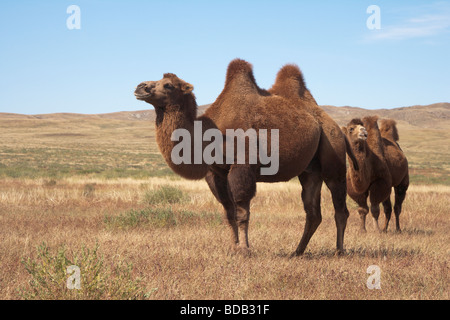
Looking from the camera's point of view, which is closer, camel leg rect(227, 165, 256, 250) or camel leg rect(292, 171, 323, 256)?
camel leg rect(227, 165, 256, 250)

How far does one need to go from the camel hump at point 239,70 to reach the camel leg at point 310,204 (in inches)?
69.8

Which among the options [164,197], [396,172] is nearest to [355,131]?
[396,172]

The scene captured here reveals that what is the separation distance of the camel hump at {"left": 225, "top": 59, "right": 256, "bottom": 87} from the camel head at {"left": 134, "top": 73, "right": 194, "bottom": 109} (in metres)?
0.86

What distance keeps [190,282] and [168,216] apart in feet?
18.7

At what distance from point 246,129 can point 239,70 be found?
42.2 inches

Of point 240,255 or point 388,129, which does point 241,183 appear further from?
point 388,129

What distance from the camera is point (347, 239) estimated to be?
9273 mm

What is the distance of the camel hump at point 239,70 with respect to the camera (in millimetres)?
7059

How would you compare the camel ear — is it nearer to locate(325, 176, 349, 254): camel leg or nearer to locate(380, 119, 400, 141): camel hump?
locate(325, 176, 349, 254): camel leg

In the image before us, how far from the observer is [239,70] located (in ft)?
23.2

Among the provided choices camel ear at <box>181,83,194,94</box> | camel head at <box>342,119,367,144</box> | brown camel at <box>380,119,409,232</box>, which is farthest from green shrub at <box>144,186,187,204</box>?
camel ear at <box>181,83,194,94</box>

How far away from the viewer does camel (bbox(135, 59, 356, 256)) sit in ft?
20.5

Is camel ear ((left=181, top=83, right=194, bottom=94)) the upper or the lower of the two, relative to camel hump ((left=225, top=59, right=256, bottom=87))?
lower
